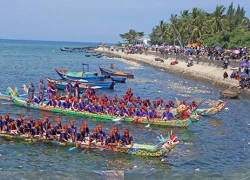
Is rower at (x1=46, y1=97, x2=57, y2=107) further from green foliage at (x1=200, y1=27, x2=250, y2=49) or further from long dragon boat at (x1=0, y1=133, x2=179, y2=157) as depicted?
green foliage at (x1=200, y1=27, x2=250, y2=49)

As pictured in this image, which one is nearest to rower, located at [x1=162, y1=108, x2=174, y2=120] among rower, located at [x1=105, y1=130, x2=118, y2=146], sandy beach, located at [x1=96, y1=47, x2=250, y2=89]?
rower, located at [x1=105, y1=130, x2=118, y2=146]

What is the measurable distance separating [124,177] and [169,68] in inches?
2290

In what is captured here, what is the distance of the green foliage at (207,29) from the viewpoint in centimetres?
6725

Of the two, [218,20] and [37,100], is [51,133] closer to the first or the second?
[37,100]

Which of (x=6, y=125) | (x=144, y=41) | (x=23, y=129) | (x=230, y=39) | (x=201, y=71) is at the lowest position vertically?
(x=23, y=129)

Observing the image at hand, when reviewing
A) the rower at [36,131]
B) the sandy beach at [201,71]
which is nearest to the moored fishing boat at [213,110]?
the rower at [36,131]

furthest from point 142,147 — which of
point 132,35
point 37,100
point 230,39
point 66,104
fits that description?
point 132,35

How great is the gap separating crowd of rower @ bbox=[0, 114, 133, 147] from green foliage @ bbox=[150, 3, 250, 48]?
4744 centimetres

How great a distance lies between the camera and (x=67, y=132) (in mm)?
21094

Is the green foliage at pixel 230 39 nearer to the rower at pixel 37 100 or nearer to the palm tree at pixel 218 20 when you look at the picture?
the palm tree at pixel 218 20

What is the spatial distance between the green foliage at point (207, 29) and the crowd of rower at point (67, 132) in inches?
1868

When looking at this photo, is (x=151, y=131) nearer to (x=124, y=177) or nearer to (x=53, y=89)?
(x=124, y=177)

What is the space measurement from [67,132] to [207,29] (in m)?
67.9

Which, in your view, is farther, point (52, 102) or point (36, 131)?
point (52, 102)
